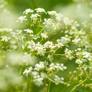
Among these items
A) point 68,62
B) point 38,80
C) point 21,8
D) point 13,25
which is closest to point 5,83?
point 38,80

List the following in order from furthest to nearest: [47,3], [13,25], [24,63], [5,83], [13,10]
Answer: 1. [47,3]
2. [13,10]
3. [13,25]
4. [24,63]
5. [5,83]

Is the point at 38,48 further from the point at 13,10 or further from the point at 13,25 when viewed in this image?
the point at 13,10

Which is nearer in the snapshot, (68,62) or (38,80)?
(38,80)

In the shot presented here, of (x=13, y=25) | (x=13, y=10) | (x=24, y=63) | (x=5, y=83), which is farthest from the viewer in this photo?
(x=13, y=10)

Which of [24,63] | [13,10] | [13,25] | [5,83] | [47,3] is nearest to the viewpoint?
[5,83]

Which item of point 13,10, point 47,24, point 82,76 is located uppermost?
point 13,10

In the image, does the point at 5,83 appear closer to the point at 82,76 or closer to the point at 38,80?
the point at 38,80

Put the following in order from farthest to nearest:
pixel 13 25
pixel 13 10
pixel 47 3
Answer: pixel 47 3
pixel 13 10
pixel 13 25

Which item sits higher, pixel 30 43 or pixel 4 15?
pixel 4 15

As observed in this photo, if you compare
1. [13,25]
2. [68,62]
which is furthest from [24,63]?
[68,62]
